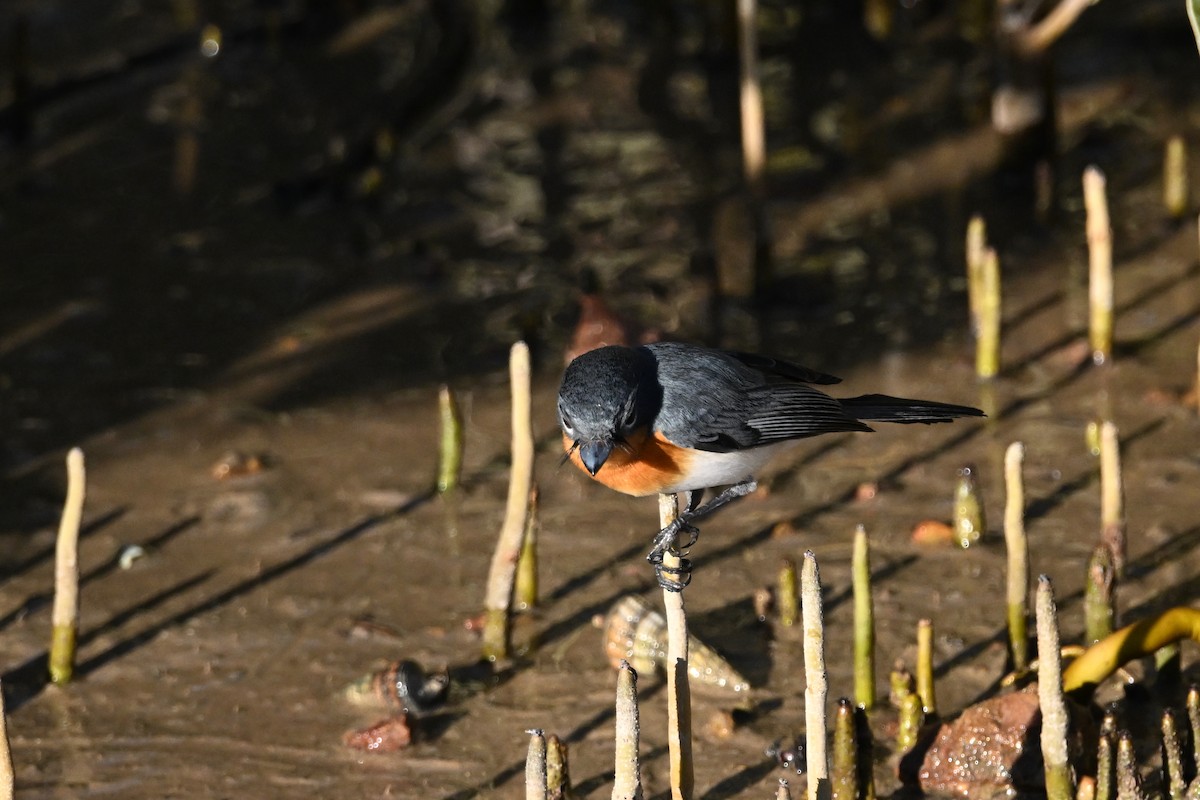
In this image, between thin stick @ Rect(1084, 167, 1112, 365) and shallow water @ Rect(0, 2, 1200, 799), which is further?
thin stick @ Rect(1084, 167, 1112, 365)

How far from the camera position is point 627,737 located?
483 centimetres

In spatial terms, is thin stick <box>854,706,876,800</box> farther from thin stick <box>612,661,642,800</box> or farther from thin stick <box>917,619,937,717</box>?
thin stick <box>612,661,642,800</box>

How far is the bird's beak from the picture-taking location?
192 inches

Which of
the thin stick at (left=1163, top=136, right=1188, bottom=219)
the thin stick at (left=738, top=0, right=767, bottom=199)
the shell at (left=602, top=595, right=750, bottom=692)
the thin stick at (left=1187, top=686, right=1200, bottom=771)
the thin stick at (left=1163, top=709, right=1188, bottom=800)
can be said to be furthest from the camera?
the thin stick at (left=1163, top=136, right=1188, bottom=219)

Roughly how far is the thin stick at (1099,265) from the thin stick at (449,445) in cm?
340

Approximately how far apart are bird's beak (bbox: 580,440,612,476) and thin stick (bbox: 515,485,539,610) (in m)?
2.08

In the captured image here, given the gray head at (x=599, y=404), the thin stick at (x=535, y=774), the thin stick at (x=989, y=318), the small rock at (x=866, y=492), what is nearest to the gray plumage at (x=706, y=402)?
the gray head at (x=599, y=404)

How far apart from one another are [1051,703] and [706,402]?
149 cm

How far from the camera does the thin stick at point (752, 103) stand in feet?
31.3

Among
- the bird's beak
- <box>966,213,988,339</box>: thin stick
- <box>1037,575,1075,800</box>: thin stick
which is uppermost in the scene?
<box>966,213,988,339</box>: thin stick

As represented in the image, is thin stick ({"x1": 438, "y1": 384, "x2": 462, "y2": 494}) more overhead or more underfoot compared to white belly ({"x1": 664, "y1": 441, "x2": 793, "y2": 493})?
more overhead

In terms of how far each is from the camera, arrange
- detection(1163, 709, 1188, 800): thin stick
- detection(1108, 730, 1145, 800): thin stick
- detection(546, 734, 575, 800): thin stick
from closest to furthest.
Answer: detection(1108, 730, 1145, 800): thin stick → detection(1163, 709, 1188, 800): thin stick → detection(546, 734, 575, 800): thin stick

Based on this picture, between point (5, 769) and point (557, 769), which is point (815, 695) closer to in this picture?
point (557, 769)

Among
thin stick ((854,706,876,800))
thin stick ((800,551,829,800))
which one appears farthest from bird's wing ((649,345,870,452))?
thin stick ((854,706,876,800))
